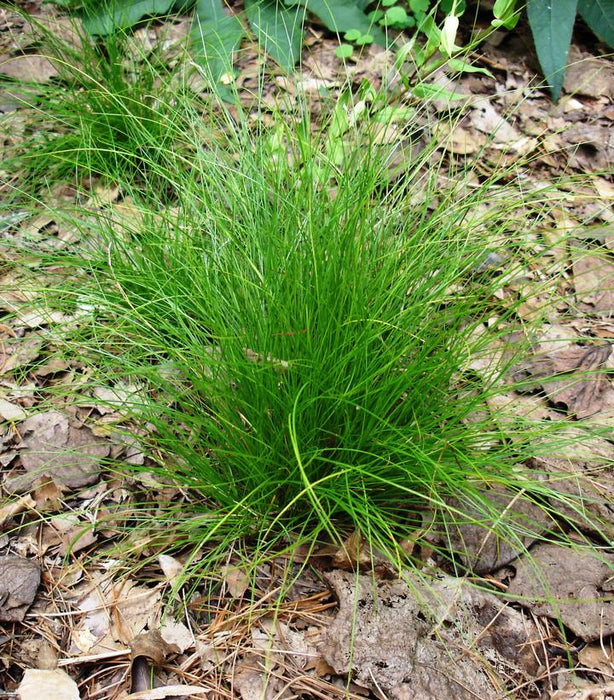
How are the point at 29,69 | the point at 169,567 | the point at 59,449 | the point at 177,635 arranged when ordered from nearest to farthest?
the point at 177,635, the point at 169,567, the point at 59,449, the point at 29,69

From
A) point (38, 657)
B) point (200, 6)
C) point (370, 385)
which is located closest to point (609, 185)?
point (370, 385)

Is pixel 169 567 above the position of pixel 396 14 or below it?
below

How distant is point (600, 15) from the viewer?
262 centimetres

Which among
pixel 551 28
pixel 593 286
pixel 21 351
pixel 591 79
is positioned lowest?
pixel 593 286

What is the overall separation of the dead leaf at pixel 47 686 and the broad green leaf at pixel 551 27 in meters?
2.63

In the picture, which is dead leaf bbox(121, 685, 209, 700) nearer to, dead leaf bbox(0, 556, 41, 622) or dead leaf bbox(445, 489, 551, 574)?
dead leaf bbox(0, 556, 41, 622)

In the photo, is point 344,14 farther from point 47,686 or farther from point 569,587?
point 47,686

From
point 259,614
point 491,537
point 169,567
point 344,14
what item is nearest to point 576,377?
point 491,537

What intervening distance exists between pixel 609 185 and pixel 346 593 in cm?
203


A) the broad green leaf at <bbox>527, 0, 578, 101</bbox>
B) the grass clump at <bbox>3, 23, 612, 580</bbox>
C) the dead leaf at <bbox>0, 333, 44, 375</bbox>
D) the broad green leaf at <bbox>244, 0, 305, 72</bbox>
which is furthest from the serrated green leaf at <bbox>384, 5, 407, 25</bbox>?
the dead leaf at <bbox>0, 333, 44, 375</bbox>

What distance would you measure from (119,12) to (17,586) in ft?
8.04

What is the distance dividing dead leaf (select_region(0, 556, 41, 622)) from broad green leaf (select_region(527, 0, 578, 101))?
2.54 meters

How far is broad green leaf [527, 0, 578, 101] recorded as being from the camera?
2527 mm

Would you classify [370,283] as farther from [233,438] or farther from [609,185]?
[609,185]
